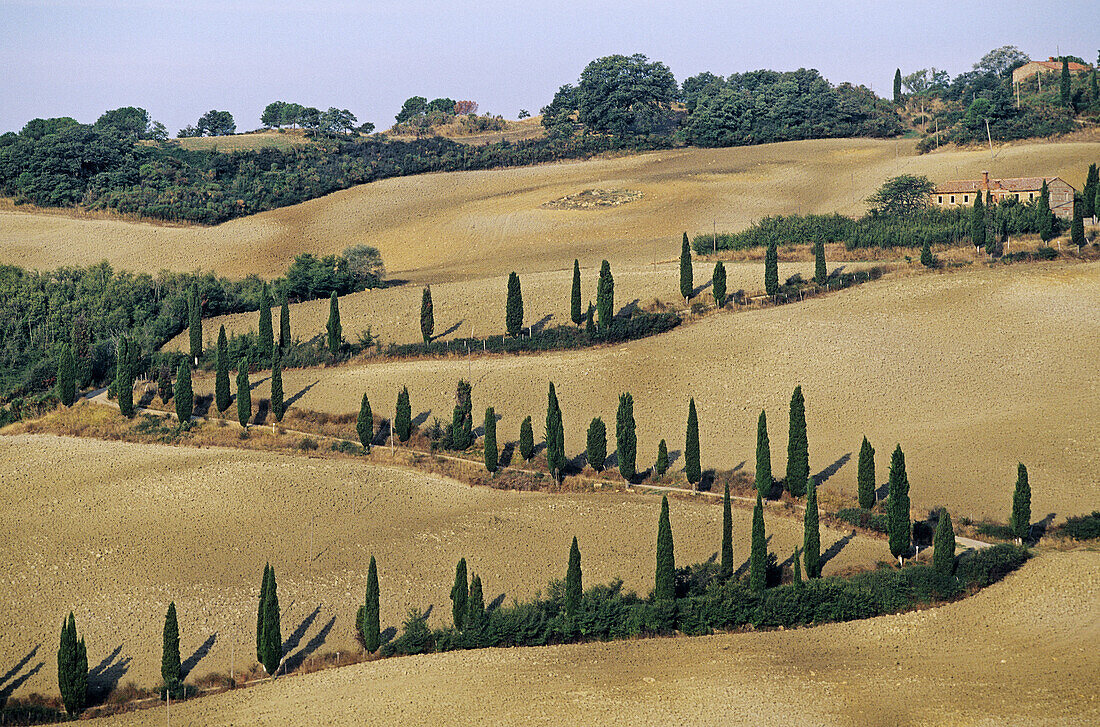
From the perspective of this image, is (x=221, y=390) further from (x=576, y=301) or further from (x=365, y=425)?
(x=576, y=301)

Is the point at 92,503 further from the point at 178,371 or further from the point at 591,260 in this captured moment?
the point at 591,260

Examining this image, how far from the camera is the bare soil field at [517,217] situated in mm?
89812

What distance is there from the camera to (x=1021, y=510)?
48.5 meters

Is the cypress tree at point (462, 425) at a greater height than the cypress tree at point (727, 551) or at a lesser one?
greater

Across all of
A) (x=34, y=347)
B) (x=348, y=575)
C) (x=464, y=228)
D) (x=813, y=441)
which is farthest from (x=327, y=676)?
(x=464, y=228)

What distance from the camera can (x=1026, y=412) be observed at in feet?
191

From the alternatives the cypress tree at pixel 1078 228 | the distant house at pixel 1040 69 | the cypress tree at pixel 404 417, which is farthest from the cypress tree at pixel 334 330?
the distant house at pixel 1040 69

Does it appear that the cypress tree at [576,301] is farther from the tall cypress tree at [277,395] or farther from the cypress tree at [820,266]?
the tall cypress tree at [277,395]

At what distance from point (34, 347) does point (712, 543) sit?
4102cm

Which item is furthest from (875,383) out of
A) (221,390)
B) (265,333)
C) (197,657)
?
(197,657)

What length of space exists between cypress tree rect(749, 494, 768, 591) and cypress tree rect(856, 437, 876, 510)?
725cm

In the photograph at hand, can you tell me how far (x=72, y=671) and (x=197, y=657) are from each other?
13.1 ft

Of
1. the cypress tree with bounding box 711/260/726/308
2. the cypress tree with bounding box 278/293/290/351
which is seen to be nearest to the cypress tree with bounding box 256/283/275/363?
the cypress tree with bounding box 278/293/290/351

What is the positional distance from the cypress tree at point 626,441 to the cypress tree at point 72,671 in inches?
909
